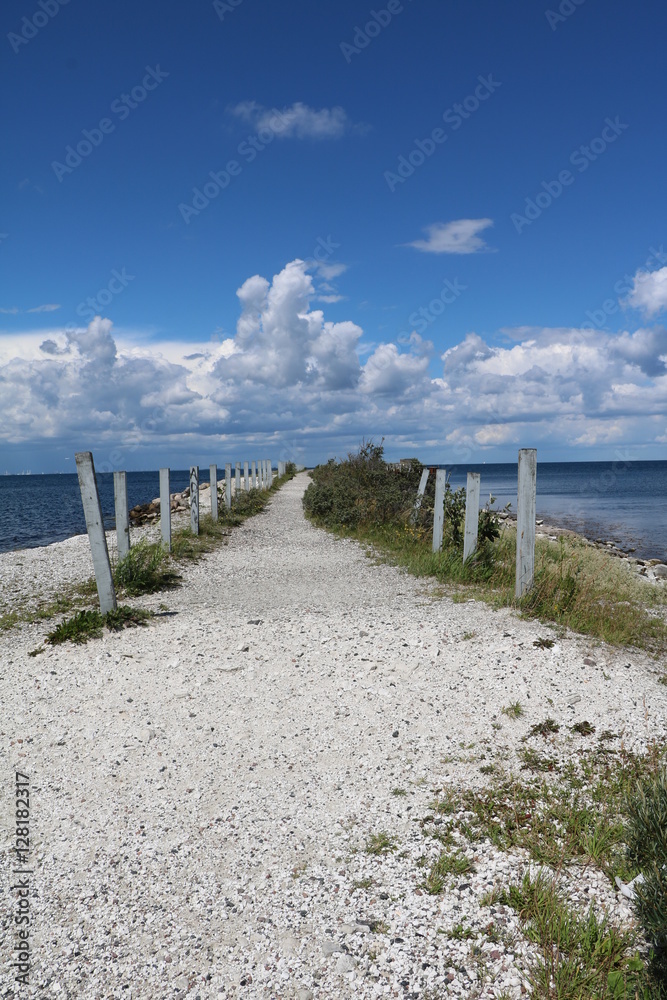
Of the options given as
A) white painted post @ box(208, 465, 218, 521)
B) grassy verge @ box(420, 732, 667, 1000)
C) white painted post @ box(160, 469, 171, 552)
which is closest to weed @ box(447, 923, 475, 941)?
grassy verge @ box(420, 732, 667, 1000)

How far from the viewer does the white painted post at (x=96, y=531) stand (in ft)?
24.6

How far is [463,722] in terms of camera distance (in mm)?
4957

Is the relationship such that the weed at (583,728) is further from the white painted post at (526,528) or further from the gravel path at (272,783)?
the white painted post at (526,528)

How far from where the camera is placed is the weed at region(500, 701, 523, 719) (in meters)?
5.02

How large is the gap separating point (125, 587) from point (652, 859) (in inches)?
317

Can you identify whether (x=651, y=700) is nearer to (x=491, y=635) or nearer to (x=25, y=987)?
(x=491, y=635)

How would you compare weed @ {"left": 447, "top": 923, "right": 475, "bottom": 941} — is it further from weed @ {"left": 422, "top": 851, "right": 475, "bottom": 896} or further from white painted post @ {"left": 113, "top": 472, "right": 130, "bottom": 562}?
white painted post @ {"left": 113, "top": 472, "right": 130, "bottom": 562}

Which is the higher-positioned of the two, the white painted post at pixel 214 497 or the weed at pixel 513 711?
the white painted post at pixel 214 497

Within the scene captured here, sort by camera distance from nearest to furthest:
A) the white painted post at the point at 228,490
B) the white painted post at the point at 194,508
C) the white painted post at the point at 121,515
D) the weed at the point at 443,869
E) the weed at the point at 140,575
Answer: the weed at the point at 443,869 → the weed at the point at 140,575 → the white painted post at the point at 121,515 → the white painted post at the point at 194,508 → the white painted post at the point at 228,490

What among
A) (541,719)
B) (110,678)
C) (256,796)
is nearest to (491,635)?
(541,719)

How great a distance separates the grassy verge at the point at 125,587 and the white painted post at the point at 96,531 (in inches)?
8.7

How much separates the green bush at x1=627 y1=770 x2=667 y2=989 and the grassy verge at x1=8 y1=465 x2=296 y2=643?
5.92 meters

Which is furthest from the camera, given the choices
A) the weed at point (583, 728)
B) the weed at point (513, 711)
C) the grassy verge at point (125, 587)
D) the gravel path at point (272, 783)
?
the grassy verge at point (125, 587)

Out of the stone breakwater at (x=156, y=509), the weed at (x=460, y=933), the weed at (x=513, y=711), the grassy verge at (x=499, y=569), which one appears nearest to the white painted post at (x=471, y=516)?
the grassy verge at (x=499, y=569)
